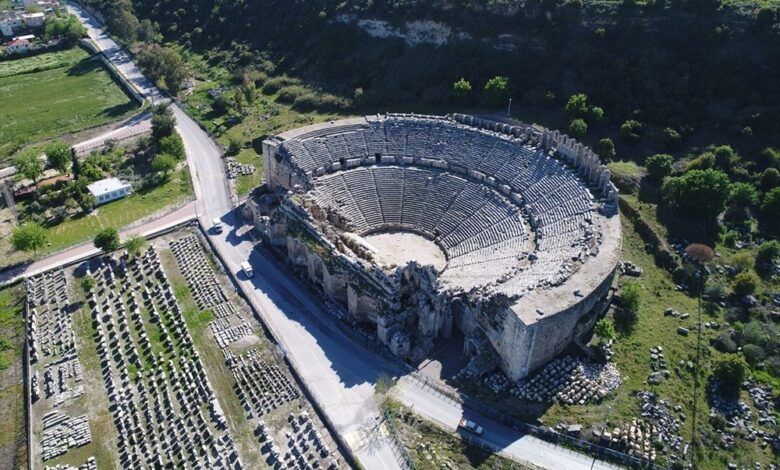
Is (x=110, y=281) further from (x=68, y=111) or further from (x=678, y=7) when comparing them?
(x=678, y=7)

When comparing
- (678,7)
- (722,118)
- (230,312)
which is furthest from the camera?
(678,7)

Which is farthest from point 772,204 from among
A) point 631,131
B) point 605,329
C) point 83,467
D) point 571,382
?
point 83,467

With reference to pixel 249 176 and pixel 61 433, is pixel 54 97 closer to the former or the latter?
pixel 249 176

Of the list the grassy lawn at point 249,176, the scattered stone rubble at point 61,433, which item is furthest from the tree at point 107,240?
the scattered stone rubble at point 61,433

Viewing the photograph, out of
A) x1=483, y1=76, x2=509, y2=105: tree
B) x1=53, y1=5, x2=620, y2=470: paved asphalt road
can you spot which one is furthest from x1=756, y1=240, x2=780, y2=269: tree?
x1=483, y1=76, x2=509, y2=105: tree

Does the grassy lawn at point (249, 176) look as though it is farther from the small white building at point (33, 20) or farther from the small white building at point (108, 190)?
the small white building at point (33, 20)

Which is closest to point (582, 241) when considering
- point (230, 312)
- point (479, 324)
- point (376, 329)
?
point (479, 324)
